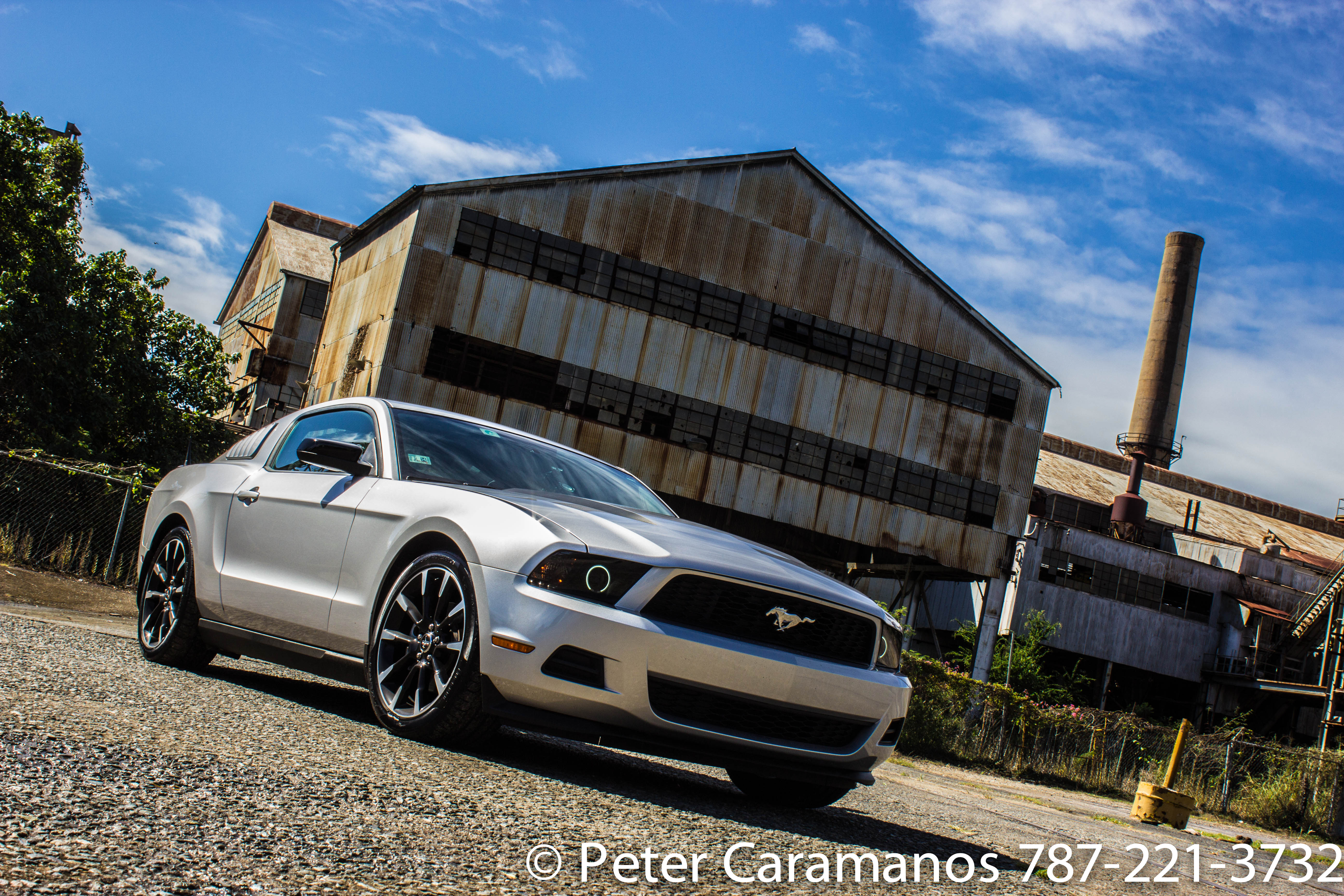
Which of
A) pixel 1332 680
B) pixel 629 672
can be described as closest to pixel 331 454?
pixel 629 672

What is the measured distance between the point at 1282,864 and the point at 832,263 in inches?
779

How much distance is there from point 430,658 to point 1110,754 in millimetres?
16954

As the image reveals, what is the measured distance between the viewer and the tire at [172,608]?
560 centimetres

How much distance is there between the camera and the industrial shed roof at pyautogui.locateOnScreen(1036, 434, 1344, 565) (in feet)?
156

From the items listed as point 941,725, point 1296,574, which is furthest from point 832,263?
point 1296,574

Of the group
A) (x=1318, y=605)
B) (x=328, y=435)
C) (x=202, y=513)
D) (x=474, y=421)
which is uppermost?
(x=1318, y=605)

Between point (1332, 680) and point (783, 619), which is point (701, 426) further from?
point (1332, 680)

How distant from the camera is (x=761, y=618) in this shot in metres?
3.96

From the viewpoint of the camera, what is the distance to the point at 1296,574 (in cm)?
4353

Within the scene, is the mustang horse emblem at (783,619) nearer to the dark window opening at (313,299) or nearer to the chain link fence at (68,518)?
the chain link fence at (68,518)

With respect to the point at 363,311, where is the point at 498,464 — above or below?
below

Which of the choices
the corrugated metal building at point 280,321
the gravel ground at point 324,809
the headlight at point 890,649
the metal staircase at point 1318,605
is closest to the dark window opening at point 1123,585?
the metal staircase at point 1318,605

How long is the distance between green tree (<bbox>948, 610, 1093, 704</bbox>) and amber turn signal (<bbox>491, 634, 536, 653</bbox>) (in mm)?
28152

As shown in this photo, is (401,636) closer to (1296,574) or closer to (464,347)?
(464,347)
